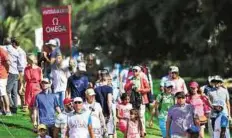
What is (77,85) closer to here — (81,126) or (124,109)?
(124,109)

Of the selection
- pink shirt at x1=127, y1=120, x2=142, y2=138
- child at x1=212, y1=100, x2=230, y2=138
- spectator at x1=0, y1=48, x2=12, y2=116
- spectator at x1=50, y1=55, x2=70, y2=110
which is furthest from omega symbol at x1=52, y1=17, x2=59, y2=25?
child at x1=212, y1=100, x2=230, y2=138

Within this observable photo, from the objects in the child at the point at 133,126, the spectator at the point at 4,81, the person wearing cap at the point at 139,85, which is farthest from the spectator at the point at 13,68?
the child at the point at 133,126

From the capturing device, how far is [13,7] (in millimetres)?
76125

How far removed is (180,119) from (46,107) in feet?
8.75

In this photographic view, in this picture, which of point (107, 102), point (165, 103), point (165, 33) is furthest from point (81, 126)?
point (165, 33)

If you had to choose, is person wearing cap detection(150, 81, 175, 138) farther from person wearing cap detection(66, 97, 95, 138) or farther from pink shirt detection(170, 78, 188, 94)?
person wearing cap detection(66, 97, 95, 138)

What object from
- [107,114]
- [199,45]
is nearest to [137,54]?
[199,45]

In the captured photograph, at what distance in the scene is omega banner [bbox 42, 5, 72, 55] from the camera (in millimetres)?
24719

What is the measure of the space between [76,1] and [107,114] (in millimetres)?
52780

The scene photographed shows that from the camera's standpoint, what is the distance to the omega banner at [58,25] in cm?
2472

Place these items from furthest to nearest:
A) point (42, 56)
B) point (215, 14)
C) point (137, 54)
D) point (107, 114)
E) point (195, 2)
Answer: point (137, 54) → point (195, 2) → point (215, 14) → point (42, 56) → point (107, 114)

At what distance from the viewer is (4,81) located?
2342cm

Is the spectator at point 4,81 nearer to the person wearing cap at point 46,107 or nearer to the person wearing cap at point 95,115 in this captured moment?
the person wearing cap at point 46,107

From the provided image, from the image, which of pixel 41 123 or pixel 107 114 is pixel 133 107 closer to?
pixel 107 114
